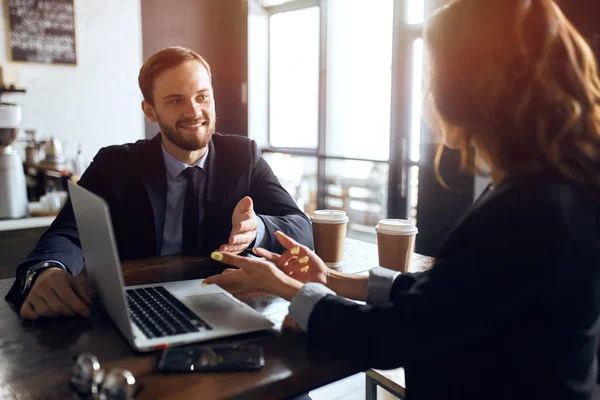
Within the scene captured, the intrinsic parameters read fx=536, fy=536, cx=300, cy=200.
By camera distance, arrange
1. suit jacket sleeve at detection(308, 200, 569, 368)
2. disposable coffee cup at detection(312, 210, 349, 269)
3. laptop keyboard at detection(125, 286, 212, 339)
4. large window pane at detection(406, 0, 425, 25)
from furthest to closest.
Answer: large window pane at detection(406, 0, 425, 25)
disposable coffee cup at detection(312, 210, 349, 269)
laptop keyboard at detection(125, 286, 212, 339)
suit jacket sleeve at detection(308, 200, 569, 368)

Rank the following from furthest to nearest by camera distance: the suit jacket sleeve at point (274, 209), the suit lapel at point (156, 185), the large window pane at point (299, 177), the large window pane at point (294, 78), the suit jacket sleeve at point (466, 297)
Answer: the large window pane at point (299, 177), the large window pane at point (294, 78), the suit lapel at point (156, 185), the suit jacket sleeve at point (274, 209), the suit jacket sleeve at point (466, 297)

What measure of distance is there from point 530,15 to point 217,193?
3.87ft

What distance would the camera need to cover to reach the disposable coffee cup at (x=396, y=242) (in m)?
1.34

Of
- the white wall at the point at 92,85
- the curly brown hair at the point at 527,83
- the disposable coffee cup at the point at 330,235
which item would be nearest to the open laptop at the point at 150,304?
the disposable coffee cup at the point at 330,235

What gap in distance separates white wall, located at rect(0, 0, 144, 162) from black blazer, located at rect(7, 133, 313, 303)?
7.90 ft

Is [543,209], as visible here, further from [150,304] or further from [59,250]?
[59,250]

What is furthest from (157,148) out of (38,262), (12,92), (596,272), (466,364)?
(12,92)

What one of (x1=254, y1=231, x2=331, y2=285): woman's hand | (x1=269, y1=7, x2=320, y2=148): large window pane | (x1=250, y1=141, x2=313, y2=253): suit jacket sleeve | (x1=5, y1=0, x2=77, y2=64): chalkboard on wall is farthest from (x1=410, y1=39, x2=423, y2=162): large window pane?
(x1=254, y1=231, x2=331, y2=285): woman's hand

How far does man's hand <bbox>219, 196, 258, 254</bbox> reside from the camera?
51.4 inches

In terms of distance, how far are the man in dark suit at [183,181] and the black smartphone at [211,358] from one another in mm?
627

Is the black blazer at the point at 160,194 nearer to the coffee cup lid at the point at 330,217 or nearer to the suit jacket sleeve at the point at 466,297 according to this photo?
the coffee cup lid at the point at 330,217

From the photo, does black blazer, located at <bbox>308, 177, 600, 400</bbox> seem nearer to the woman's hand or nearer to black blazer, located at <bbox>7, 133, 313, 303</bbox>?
the woman's hand

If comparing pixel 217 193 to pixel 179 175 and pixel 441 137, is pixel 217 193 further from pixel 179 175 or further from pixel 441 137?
→ pixel 441 137

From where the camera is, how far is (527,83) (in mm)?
791
